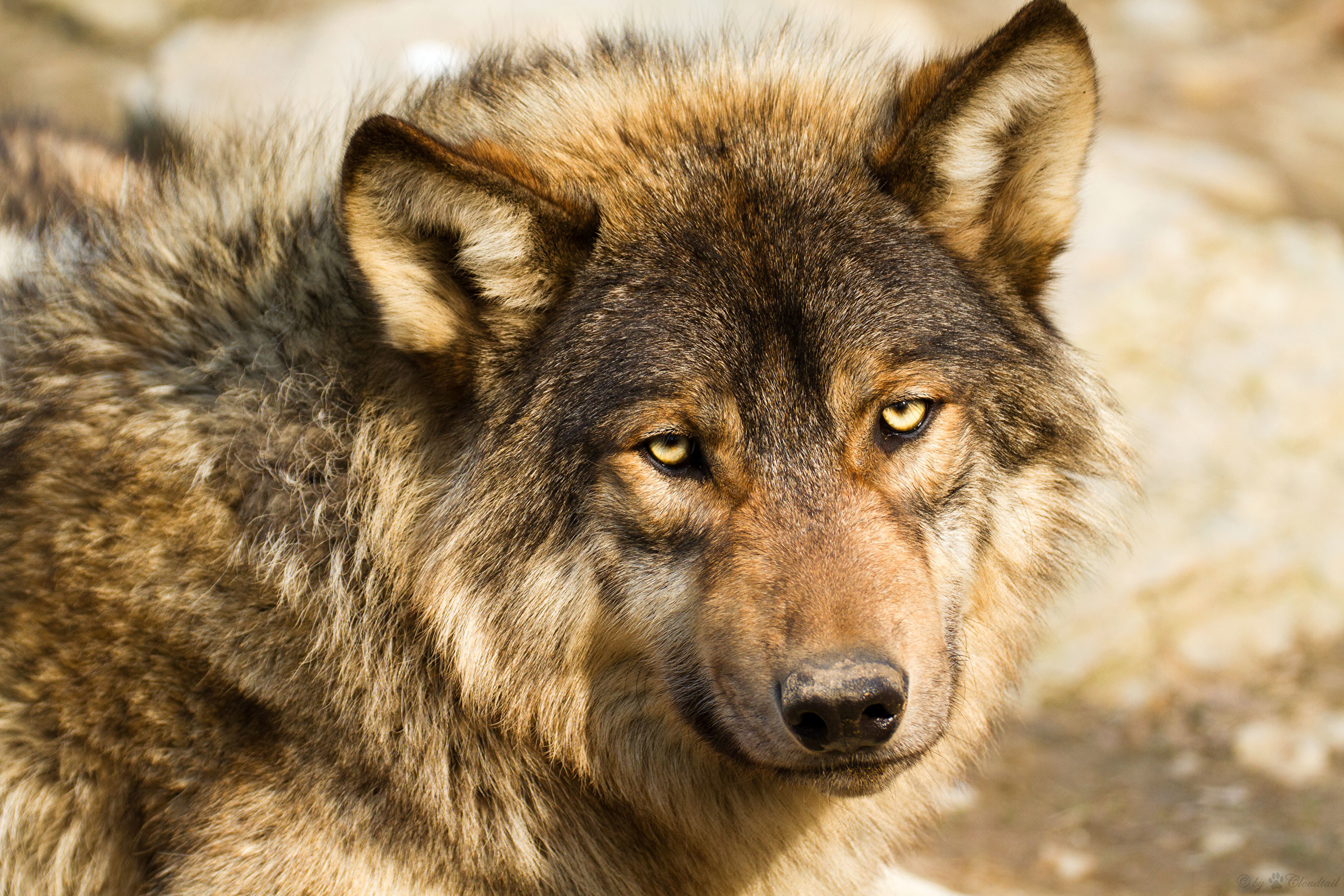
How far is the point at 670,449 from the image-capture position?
2986 millimetres

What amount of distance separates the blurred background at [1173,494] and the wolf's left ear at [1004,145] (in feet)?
4.54

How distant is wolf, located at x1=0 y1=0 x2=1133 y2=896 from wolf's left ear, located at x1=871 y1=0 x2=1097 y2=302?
11 millimetres

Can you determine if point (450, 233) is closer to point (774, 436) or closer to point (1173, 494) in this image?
point (774, 436)

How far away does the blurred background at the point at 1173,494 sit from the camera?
5.20m

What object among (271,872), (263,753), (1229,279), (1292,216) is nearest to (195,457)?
(263,753)

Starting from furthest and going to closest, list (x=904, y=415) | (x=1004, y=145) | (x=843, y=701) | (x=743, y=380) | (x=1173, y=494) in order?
(x=1173, y=494)
(x=1004, y=145)
(x=904, y=415)
(x=743, y=380)
(x=843, y=701)

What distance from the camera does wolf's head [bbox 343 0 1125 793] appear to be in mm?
2834

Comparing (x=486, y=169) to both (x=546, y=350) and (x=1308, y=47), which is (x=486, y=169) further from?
(x=1308, y=47)

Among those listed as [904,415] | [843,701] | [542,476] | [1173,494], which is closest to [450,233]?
[542,476]

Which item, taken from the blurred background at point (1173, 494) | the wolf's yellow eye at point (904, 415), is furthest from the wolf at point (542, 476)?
the blurred background at point (1173, 494)

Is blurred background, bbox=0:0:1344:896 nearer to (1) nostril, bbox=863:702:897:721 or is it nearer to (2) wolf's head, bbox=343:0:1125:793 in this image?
(2) wolf's head, bbox=343:0:1125:793

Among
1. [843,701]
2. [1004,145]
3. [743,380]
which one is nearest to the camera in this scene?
[843,701]

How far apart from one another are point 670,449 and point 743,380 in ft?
0.81

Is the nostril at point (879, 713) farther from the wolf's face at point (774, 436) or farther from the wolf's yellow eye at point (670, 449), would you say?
the wolf's yellow eye at point (670, 449)
